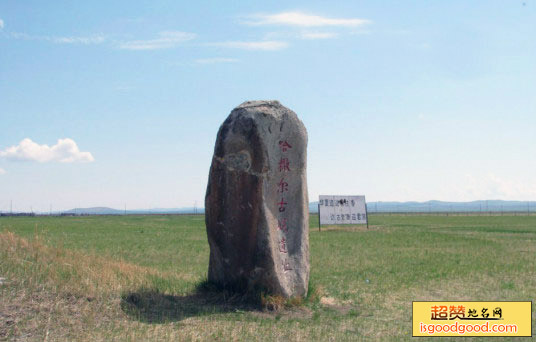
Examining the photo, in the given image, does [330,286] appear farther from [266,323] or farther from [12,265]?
[12,265]

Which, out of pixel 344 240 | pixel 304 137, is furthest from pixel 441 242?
pixel 304 137

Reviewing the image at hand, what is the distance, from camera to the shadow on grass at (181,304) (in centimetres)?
Answer: 999

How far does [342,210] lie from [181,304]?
1224 inches

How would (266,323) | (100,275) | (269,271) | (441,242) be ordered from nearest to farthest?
(266,323) → (269,271) → (100,275) → (441,242)

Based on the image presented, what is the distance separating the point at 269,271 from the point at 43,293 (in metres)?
4.05

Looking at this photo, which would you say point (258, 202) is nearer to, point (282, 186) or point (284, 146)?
point (282, 186)

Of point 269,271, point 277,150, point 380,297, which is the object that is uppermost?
point 277,150

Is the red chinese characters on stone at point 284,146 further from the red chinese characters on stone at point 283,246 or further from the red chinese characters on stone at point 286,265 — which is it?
the red chinese characters on stone at point 286,265

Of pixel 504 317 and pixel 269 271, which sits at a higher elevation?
pixel 269 271

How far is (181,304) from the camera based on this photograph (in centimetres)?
1085

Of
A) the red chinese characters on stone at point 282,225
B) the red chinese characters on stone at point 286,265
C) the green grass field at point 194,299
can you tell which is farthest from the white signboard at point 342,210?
the red chinese characters on stone at point 286,265

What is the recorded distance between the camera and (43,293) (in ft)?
33.5

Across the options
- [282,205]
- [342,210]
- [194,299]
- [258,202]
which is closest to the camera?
[258,202]

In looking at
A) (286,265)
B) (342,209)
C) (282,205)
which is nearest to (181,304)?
(286,265)
